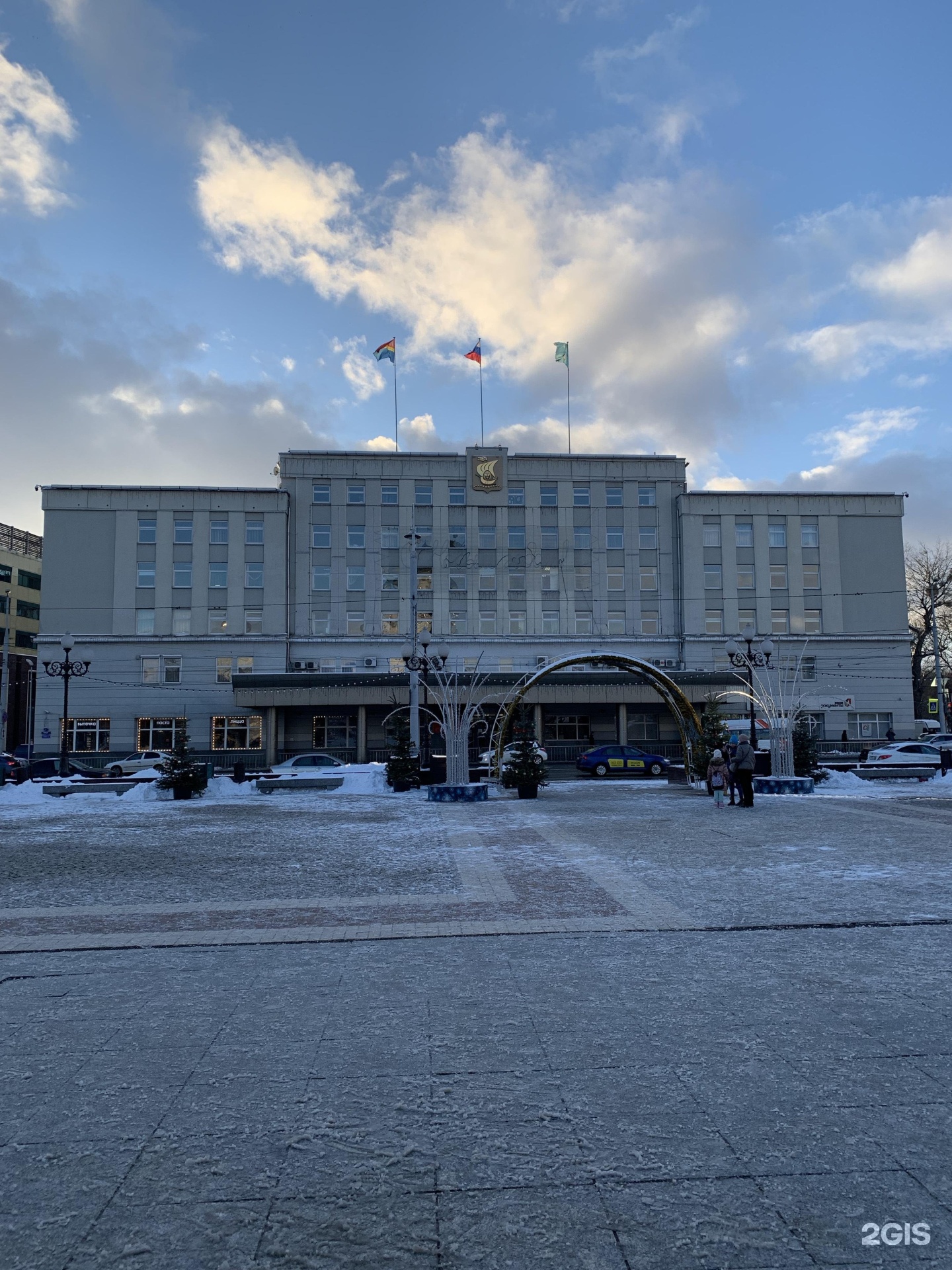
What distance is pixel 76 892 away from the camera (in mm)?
10633

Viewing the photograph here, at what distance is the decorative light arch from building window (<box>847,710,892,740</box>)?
31.4 meters

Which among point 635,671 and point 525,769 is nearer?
point 525,769

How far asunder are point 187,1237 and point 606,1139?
173 cm

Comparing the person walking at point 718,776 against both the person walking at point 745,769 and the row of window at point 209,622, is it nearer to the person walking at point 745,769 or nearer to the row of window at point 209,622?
the person walking at point 745,769

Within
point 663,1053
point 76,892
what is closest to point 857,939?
point 663,1053

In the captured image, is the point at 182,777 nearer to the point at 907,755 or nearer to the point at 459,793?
the point at 459,793

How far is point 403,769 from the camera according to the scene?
1129 inches

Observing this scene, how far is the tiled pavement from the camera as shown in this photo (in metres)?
3.18

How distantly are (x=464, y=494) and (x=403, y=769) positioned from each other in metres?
34.9

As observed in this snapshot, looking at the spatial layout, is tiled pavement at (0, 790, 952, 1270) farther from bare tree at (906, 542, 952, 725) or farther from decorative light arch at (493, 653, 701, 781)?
bare tree at (906, 542, 952, 725)

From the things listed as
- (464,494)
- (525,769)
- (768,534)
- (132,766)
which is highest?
(464,494)

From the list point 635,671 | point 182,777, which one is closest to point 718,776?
point 635,671

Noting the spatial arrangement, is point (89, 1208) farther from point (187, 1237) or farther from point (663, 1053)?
point (663, 1053)

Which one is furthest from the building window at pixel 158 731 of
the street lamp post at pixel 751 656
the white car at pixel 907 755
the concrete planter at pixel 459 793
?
the white car at pixel 907 755
